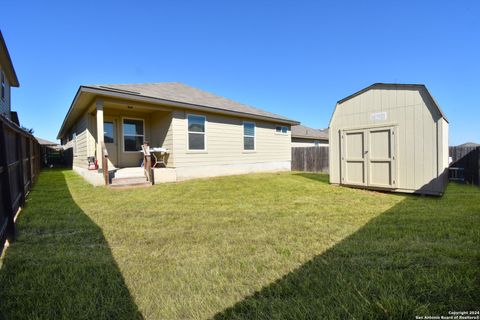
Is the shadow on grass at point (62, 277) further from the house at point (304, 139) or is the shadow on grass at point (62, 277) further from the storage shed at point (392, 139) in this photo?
the house at point (304, 139)

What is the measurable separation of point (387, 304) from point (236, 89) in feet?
64.6

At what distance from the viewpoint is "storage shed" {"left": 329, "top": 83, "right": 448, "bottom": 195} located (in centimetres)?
616

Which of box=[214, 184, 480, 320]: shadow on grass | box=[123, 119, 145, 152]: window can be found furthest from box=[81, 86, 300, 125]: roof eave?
box=[214, 184, 480, 320]: shadow on grass

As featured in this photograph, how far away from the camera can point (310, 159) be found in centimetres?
1476

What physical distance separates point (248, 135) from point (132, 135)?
17.7 feet

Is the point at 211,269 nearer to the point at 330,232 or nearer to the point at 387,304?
the point at 387,304

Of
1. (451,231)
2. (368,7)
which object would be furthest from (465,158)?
(451,231)

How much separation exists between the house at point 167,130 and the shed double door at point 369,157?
5124 mm

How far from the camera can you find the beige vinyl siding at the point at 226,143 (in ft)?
30.8

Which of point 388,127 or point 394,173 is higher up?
point 388,127

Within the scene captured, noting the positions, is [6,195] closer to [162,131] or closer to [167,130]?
[167,130]

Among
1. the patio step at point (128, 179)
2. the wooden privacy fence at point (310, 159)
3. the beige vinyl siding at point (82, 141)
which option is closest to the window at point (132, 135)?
the beige vinyl siding at point (82, 141)

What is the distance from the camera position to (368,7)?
8.54 metres

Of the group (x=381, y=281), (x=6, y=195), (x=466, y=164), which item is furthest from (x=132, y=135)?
(x=466, y=164)
